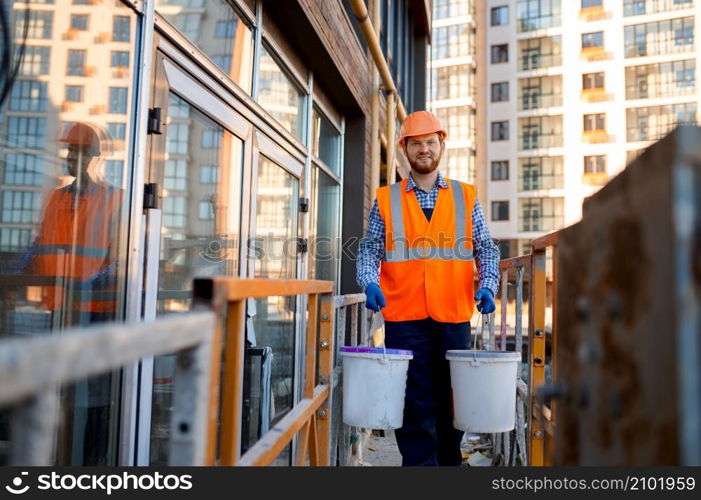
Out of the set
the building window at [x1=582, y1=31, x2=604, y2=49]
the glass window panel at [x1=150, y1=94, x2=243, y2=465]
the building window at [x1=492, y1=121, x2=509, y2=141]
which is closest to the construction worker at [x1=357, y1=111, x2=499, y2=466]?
the glass window panel at [x1=150, y1=94, x2=243, y2=465]

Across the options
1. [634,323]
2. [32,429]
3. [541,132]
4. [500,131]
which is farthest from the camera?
[500,131]

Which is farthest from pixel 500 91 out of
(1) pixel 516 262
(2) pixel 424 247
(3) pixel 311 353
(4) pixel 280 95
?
(3) pixel 311 353

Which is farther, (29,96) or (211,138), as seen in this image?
(211,138)

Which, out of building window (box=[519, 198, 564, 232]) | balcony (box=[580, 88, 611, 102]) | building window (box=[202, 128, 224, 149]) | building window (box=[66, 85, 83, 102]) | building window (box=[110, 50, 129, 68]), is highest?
balcony (box=[580, 88, 611, 102])

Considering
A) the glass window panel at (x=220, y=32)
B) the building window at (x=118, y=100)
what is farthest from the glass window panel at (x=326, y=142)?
the building window at (x=118, y=100)

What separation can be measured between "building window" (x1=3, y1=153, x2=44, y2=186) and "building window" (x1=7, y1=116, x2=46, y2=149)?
3cm

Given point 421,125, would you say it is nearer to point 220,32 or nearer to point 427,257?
point 427,257

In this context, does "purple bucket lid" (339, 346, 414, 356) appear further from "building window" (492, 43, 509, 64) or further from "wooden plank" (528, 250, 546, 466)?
"building window" (492, 43, 509, 64)

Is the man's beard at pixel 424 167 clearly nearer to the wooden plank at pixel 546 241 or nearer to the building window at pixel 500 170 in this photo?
the wooden plank at pixel 546 241

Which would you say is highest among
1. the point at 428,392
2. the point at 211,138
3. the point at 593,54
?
the point at 593,54

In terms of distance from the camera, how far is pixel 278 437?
1781mm

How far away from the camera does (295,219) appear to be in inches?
189

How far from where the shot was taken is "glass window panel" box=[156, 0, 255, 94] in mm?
2748

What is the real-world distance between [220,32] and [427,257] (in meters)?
1.76
